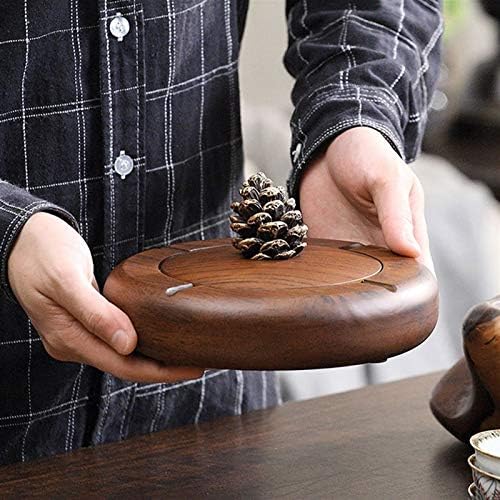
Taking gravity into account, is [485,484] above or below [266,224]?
below

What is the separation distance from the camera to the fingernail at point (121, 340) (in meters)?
0.95

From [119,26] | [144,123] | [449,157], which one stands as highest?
[119,26]

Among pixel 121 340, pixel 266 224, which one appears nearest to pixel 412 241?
pixel 266 224

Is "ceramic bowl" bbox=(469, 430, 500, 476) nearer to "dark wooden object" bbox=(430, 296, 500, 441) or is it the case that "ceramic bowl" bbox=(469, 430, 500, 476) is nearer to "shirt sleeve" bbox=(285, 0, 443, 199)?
"dark wooden object" bbox=(430, 296, 500, 441)

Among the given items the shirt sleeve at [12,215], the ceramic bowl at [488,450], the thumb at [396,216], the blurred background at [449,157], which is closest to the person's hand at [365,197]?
the thumb at [396,216]

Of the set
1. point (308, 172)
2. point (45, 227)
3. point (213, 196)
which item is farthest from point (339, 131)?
point (45, 227)

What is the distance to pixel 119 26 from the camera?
1.20m

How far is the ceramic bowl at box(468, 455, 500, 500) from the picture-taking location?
3.07 feet

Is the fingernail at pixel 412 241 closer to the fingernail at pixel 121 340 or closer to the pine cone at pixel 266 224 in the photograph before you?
the pine cone at pixel 266 224

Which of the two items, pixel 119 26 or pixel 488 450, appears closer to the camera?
pixel 488 450

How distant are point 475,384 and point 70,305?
39cm

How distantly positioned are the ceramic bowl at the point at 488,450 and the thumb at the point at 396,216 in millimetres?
170

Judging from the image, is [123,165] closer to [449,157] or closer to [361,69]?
[361,69]

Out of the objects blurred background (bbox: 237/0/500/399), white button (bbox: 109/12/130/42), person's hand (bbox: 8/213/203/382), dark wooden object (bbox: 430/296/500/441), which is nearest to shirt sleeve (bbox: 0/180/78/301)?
person's hand (bbox: 8/213/203/382)
